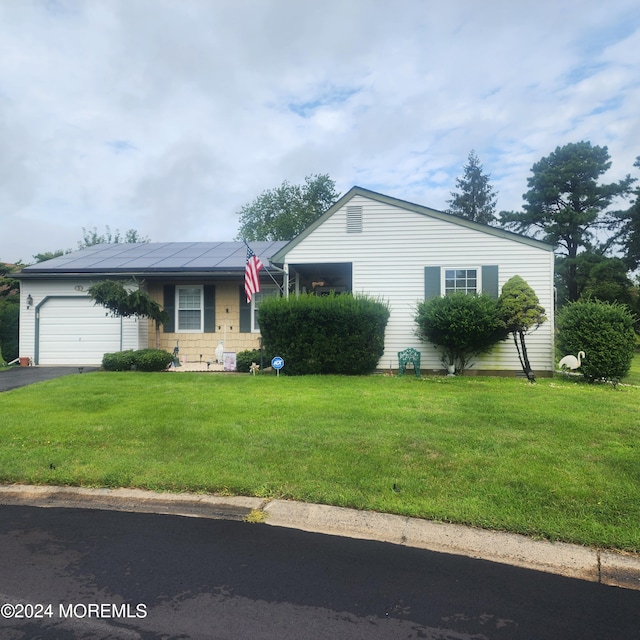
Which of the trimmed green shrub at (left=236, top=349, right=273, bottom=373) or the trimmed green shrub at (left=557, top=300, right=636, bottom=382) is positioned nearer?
the trimmed green shrub at (left=557, top=300, right=636, bottom=382)

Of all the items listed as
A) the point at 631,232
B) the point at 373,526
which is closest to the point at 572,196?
the point at 631,232

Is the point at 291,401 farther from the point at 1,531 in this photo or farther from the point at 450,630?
the point at 450,630

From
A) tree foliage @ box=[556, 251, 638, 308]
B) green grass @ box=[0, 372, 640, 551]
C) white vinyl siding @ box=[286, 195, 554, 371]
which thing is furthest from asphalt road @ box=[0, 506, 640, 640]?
tree foliage @ box=[556, 251, 638, 308]

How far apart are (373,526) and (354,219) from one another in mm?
10769

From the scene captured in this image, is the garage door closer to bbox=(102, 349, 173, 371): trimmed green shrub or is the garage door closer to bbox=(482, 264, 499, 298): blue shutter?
bbox=(102, 349, 173, 371): trimmed green shrub

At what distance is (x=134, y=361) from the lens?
12.9 meters

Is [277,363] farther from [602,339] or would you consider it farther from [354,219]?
[602,339]

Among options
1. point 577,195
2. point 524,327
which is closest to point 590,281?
point 577,195

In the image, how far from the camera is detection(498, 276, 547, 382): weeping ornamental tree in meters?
11.4

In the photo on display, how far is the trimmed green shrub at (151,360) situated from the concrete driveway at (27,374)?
1.66 metres

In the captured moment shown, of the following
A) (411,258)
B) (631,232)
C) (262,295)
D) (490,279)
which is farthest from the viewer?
(631,232)

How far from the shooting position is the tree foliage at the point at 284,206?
44094 mm

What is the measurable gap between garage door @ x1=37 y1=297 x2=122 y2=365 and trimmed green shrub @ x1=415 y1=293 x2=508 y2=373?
964cm

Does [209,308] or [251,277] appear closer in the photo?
[251,277]
